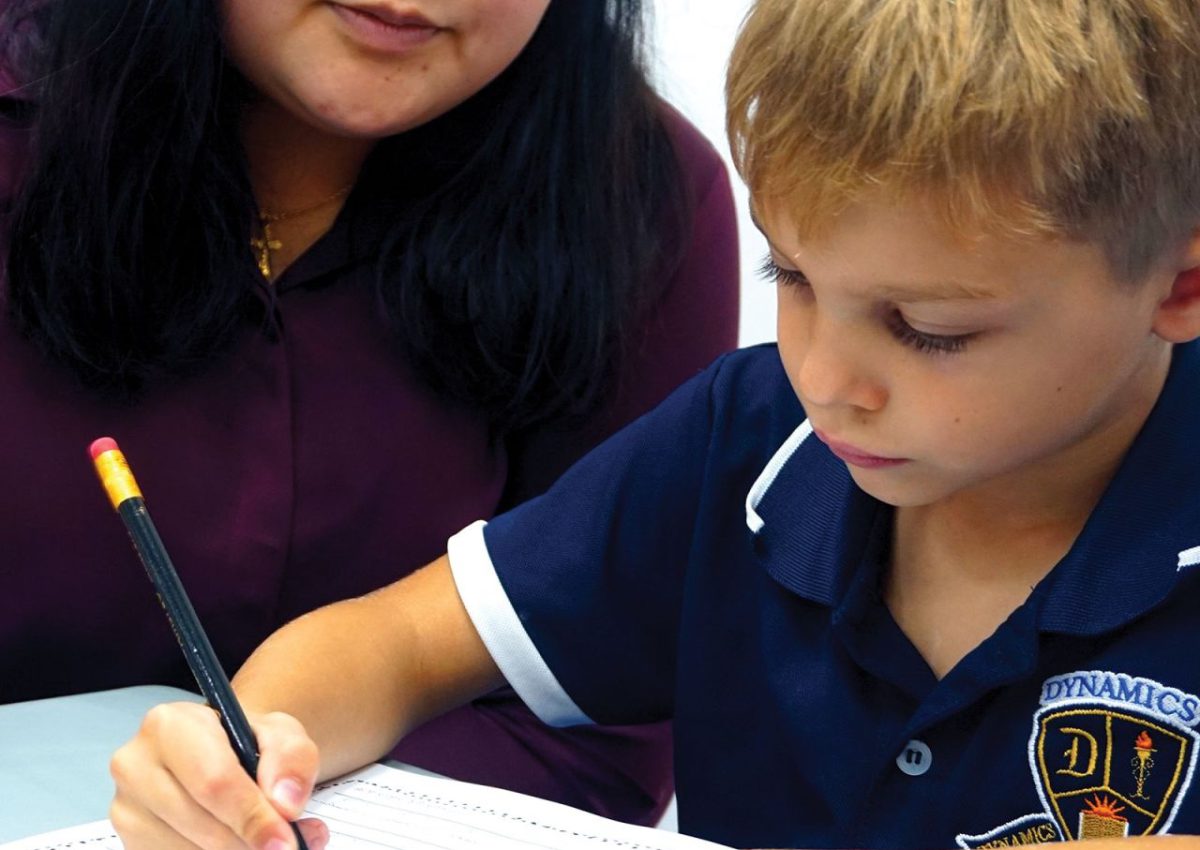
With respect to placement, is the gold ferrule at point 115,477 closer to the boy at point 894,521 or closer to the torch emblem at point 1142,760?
the boy at point 894,521

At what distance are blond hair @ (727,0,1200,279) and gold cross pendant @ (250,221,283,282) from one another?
500 mm

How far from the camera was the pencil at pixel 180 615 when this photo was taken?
716 mm

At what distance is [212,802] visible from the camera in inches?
27.8

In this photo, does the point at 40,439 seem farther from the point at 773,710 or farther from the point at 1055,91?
the point at 1055,91

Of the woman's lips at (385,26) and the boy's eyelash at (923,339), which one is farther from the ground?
the woman's lips at (385,26)

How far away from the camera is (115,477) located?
726 millimetres

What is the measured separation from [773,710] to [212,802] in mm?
288

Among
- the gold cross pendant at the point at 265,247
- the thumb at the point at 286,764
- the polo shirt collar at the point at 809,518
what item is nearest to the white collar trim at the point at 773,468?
the polo shirt collar at the point at 809,518

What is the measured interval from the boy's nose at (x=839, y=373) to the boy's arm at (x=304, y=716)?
0.84 ft

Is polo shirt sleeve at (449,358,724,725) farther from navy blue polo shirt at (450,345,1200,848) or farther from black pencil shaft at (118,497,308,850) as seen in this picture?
black pencil shaft at (118,497,308,850)

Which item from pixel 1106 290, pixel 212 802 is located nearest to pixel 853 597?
pixel 1106 290

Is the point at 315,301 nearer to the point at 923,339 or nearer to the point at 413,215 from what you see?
the point at 413,215

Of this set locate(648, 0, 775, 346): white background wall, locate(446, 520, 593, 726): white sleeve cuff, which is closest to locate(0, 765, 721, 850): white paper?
locate(446, 520, 593, 726): white sleeve cuff

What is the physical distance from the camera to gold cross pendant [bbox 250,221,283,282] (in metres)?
1.12
